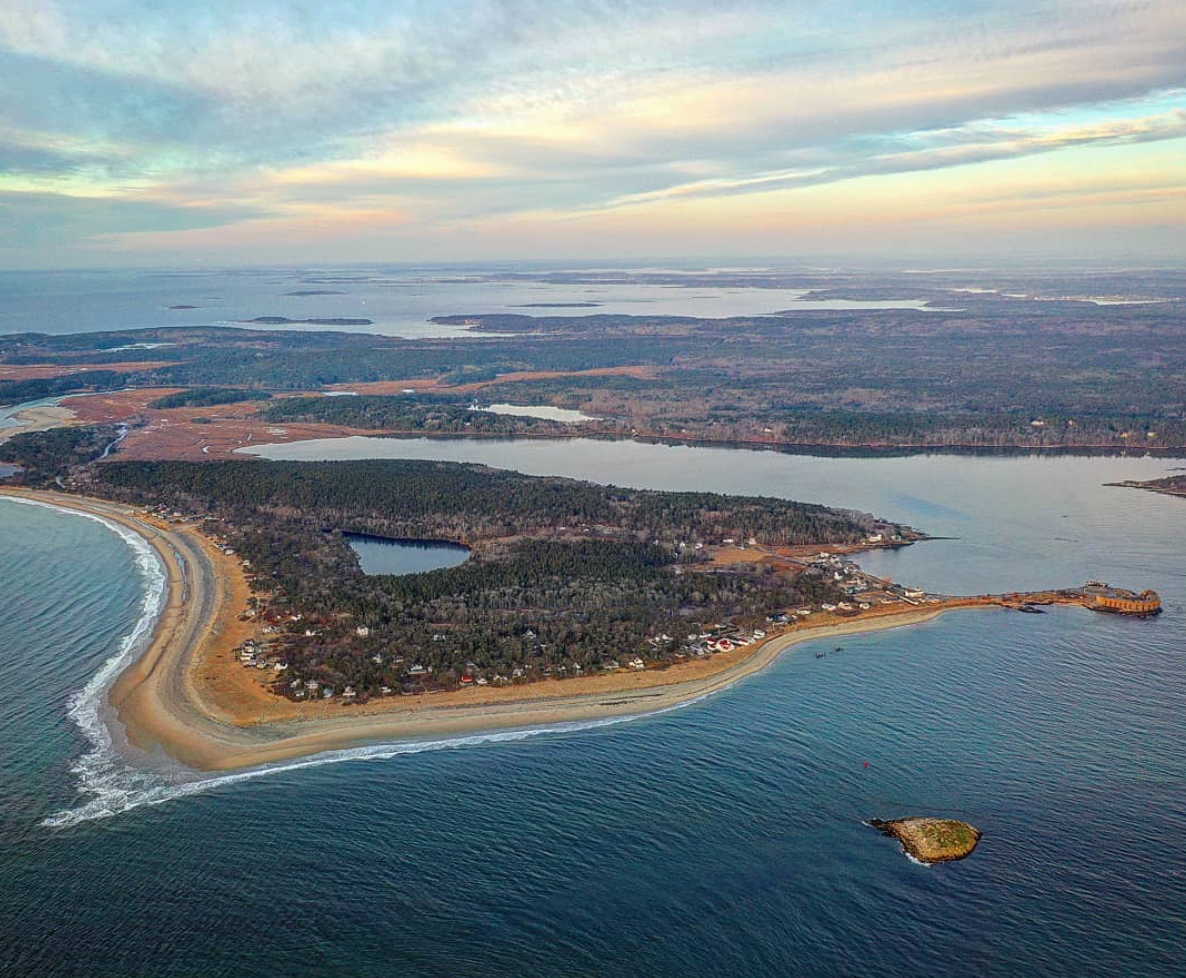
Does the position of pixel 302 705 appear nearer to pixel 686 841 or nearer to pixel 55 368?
pixel 686 841

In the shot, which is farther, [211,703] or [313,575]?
[313,575]

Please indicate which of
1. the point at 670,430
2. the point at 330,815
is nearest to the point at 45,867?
the point at 330,815

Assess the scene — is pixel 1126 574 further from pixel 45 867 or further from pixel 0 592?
pixel 0 592

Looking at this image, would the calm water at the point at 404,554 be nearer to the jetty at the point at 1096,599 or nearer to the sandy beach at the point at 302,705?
the sandy beach at the point at 302,705

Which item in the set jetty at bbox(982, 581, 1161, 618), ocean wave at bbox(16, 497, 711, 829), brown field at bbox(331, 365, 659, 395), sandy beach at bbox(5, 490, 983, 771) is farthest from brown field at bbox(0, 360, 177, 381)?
jetty at bbox(982, 581, 1161, 618)

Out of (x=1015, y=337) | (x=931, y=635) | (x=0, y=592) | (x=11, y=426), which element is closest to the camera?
(x=931, y=635)

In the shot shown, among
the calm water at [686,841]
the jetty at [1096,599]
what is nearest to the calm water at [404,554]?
the calm water at [686,841]

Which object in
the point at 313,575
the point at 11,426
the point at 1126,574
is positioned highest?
the point at 11,426
